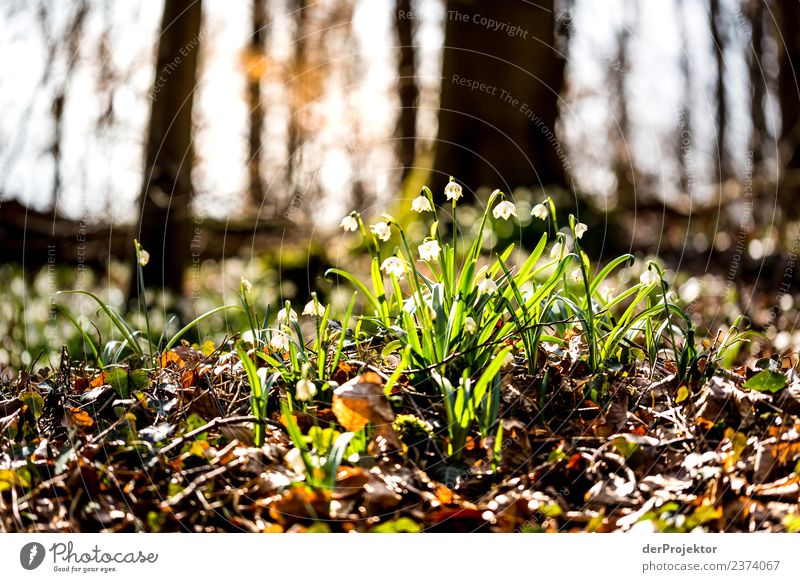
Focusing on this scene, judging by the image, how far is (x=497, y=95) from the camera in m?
6.11

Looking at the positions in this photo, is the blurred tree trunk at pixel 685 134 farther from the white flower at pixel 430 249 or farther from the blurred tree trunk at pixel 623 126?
the white flower at pixel 430 249

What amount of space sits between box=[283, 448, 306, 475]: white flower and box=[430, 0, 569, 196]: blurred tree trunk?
4464 millimetres

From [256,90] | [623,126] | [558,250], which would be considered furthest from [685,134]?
[558,250]

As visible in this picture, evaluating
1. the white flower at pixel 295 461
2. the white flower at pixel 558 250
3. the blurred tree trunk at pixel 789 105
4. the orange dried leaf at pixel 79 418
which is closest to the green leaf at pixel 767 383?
the white flower at pixel 558 250

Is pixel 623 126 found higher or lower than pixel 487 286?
higher

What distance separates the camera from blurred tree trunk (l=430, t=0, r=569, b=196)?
6023 millimetres

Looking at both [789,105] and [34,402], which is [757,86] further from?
[34,402]

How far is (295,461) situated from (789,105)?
30.2ft

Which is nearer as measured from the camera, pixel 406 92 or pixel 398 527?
pixel 398 527

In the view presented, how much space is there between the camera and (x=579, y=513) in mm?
1594

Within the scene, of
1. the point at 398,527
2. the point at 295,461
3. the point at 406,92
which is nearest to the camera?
the point at 398,527

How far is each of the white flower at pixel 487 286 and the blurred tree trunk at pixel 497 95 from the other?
398 centimetres

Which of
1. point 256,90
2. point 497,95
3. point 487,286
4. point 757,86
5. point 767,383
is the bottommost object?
point 767,383

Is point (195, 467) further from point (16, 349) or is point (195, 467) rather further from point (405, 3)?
point (405, 3)
